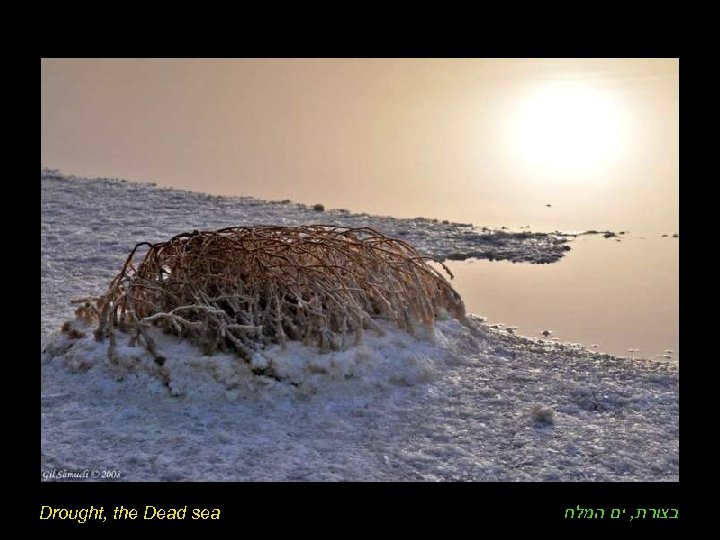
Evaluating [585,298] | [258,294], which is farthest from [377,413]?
[585,298]

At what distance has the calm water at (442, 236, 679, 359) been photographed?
656 centimetres

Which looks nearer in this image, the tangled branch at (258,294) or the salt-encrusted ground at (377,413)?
the salt-encrusted ground at (377,413)

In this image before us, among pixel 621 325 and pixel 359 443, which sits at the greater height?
pixel 621 325

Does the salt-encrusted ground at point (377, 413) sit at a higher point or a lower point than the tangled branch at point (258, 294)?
lower

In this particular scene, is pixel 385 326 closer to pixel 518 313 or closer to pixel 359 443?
pixel 359 443

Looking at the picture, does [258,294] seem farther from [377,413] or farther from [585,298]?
[585,298]

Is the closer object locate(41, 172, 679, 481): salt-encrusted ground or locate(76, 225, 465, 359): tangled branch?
locate(41, 172, 679, 481): salt-encrusted ground

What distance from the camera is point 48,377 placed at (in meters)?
5.00

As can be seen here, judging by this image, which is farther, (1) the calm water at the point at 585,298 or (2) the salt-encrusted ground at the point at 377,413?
(1) the calm water at the point at 585,298

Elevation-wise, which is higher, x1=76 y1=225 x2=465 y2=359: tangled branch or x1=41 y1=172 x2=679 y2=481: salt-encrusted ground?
x1=76 y1=225 x2=465 y2=359: tangled branch

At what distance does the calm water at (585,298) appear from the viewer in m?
6.56

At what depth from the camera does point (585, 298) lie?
7.78 m

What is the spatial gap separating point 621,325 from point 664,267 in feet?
8.48
